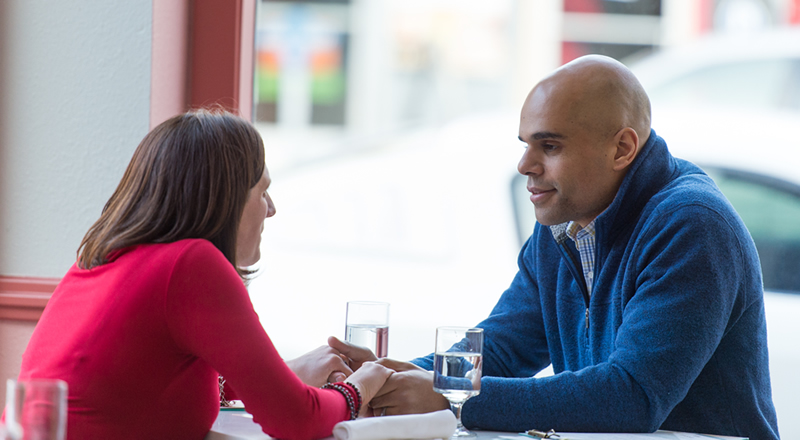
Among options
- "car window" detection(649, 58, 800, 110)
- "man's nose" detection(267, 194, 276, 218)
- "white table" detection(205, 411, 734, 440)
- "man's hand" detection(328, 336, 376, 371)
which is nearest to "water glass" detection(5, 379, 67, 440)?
"white table" detection(205, 411, 734, 440)

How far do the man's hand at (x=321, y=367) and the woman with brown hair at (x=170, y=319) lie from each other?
22cm

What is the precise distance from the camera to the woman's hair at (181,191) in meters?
1.40

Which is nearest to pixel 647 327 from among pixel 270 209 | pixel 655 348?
pixel 655 348

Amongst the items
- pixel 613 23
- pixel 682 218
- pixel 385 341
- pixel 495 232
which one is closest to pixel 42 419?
pixel 385 341

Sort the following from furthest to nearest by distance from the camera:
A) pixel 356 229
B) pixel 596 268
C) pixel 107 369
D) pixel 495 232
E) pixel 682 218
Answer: pixel 356 229 → pixel 495 232 → pixel 596 268 → pixel 682 218 → pixel 107 369

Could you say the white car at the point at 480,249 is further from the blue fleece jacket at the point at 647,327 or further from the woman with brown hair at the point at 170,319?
the woman with brown hair at the point at 170,319

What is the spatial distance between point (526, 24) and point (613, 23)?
1212 mm

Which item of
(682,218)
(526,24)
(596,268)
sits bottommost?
(596,268)

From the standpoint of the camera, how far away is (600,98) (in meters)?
1.92

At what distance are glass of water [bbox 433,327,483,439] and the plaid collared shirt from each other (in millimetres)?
539

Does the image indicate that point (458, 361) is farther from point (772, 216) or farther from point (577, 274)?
point (772, 216)

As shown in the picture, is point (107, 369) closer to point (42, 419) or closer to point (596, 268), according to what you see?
point (42, 419)

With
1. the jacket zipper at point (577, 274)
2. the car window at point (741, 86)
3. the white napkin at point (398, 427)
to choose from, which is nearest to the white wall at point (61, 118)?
the jacket zipper at point (577, 274)

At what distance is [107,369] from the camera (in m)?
1.31
